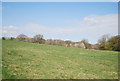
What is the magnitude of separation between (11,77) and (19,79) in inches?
18.7

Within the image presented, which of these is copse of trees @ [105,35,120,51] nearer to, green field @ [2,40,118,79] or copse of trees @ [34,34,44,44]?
copse of trees @ [34,34,44,44]

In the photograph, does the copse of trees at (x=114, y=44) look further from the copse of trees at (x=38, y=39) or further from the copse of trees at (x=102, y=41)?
the copse of trees at (x=38, y=39)

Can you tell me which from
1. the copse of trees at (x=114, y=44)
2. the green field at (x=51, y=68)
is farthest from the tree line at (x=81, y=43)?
the green field at (x=51, y=68)

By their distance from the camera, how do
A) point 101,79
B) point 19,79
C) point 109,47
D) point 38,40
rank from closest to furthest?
1. point 19,79
2. point 101,79
3. point 109,47
4. point 38,40

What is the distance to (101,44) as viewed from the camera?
6631 centimetres

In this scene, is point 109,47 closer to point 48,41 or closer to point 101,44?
point 101,44

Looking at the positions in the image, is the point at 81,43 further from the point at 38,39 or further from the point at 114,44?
the point at 38,39

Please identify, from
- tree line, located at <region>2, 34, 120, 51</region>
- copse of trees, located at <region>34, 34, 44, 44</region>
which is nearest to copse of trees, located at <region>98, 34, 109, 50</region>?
tree line, located at <region>2, 34, 120, 51</region>

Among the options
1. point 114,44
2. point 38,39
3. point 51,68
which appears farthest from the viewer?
point 38,39

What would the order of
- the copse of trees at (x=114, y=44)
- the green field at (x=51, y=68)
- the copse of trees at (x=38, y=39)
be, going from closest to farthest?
the green field at (x=51, y=68), the copse of trees at (x=114, y=44), the copse of trees at (x=38, y=39)

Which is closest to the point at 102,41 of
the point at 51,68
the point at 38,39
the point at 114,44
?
the point at 114,44

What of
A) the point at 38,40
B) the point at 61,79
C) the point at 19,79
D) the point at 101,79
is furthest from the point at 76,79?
the point at 38,40

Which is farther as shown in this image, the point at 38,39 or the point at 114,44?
the point at 38,39

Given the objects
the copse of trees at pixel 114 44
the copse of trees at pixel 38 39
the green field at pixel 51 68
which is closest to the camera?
the green field at pixel 51 68
